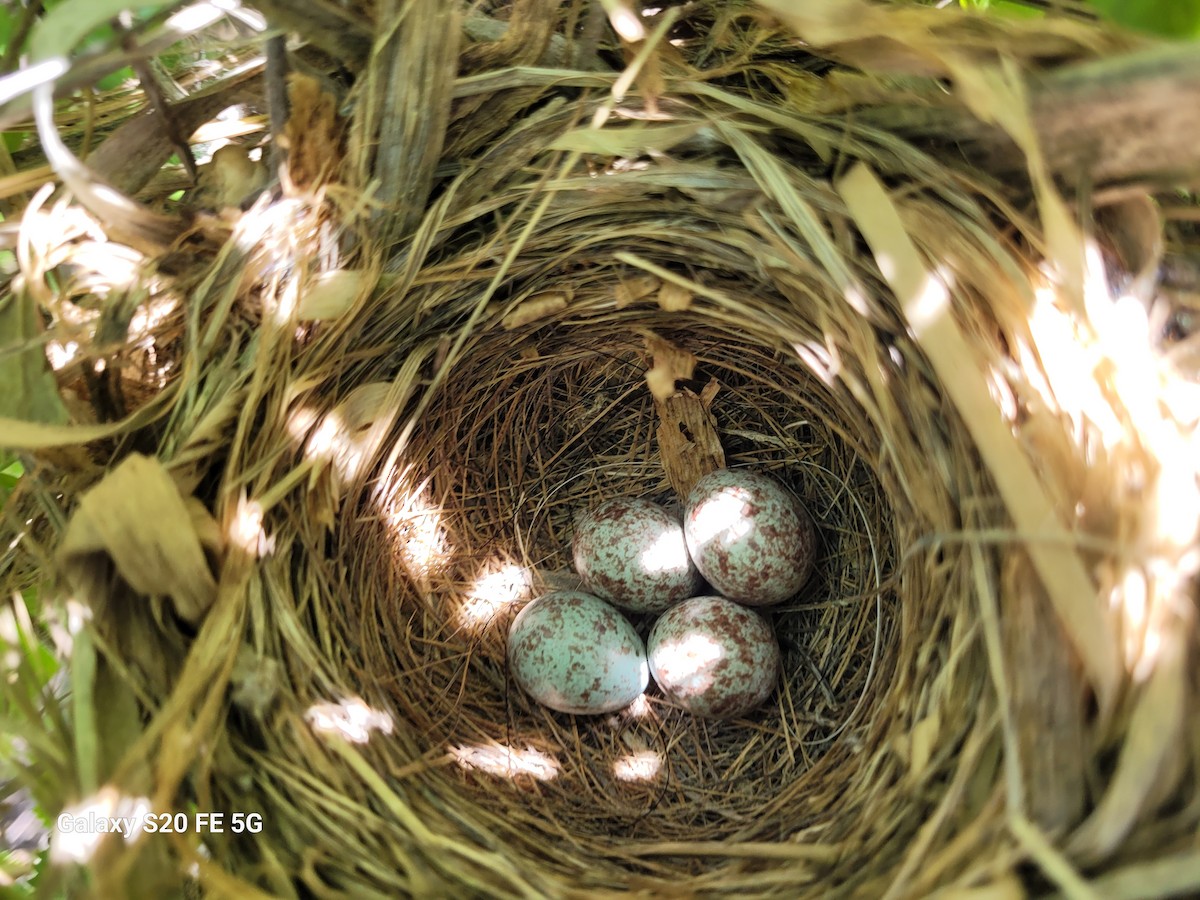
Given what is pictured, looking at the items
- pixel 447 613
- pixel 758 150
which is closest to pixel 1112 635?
pixel 758 150

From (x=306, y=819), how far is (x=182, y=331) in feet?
1.84

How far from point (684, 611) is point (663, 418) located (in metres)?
0.31

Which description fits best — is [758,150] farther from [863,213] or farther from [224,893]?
[224,893]

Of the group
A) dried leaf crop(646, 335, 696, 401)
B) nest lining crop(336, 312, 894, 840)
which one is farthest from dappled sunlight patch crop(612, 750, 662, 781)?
dried leaf crop(646, 335, 696, 401)

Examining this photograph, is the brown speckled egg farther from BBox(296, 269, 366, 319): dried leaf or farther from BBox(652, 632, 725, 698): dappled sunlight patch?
BBox(296, 269, 366, 319): dried leaf

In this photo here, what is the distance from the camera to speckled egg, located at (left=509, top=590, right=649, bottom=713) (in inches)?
44.4

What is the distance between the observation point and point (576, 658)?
112 cm

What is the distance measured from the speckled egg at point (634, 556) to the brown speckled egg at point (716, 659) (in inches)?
2.8

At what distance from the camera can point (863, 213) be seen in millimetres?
827

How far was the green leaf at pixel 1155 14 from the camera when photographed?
70 centimetres

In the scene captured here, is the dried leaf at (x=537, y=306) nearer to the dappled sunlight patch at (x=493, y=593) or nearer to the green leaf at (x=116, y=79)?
the dappled sunlight patch at (x=493, y=593)

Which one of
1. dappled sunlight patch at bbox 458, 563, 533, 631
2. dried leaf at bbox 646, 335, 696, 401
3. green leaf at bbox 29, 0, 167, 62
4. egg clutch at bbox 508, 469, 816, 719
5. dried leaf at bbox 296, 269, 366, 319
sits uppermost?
green leaf at bbox 29, 0, 167, 62

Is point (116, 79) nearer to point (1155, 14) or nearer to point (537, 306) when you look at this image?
point (537, 306)

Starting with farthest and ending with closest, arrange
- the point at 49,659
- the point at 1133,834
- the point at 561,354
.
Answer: the point at 561,354 → the point at 49,659 → the point at 1133,834
